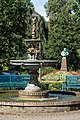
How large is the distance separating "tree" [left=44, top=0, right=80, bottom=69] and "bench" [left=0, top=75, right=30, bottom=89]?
27.6 metres

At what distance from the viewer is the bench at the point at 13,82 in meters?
23.3

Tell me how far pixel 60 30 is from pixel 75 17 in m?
3.15

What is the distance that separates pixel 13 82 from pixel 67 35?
29.8 metres

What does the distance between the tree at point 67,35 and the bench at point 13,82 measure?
27.6 m

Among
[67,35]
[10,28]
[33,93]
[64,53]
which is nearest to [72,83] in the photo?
[33,93]

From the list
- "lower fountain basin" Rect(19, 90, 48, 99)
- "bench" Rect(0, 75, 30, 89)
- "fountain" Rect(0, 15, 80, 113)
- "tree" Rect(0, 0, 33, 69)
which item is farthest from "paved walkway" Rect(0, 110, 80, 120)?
"tree" Rect(0, 0, 33, 69)

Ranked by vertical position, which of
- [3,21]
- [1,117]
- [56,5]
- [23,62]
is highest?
[56,5]

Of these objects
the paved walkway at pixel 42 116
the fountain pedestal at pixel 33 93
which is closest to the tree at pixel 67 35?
the fountain pedestal at pixel 33 93

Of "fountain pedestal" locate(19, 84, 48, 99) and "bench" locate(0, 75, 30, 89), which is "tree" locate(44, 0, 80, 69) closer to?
"bench" locate(0, 75, 30, 89)

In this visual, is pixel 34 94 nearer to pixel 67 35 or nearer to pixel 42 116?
pixel 42 116

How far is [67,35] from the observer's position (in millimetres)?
52344

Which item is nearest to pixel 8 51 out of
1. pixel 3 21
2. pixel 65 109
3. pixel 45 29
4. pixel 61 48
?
pixel 3 21

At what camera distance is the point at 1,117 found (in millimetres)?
12461

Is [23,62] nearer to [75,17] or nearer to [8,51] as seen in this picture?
[8,51]
